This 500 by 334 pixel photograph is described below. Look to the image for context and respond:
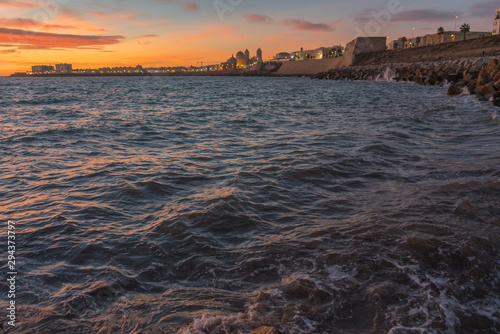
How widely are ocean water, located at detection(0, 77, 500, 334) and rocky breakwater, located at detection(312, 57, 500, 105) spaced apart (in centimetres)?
1154

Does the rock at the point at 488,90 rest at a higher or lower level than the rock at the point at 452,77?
higher

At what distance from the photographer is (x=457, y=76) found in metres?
31.8

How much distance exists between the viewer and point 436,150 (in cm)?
860

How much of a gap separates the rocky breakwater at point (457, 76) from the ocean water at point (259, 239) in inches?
454

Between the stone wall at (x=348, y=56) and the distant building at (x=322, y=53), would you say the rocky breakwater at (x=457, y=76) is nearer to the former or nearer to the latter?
the stone wall at (x=348, y=56)

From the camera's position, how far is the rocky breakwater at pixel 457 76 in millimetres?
18672

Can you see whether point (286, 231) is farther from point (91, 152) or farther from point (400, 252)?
point (91, 152)

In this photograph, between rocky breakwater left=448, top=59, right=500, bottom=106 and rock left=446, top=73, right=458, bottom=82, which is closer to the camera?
rocky breakwater left=448, top=59, right=500, bottom=106

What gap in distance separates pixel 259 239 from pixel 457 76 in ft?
116

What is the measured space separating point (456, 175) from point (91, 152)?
9.23 meters

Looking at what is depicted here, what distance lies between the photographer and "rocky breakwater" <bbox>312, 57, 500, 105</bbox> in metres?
18.7

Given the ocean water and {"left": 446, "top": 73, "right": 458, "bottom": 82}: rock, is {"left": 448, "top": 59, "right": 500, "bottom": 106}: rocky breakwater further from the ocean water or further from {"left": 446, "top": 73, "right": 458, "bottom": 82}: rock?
the ocean water

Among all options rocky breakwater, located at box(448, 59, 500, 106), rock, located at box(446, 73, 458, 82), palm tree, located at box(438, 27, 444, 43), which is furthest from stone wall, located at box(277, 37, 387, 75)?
rocky breakwater, located at box(448, 59, 500, 106)

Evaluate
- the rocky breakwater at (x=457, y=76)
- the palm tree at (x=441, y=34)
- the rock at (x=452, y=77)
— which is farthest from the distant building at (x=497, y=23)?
the rock at (x=452, y=77)
